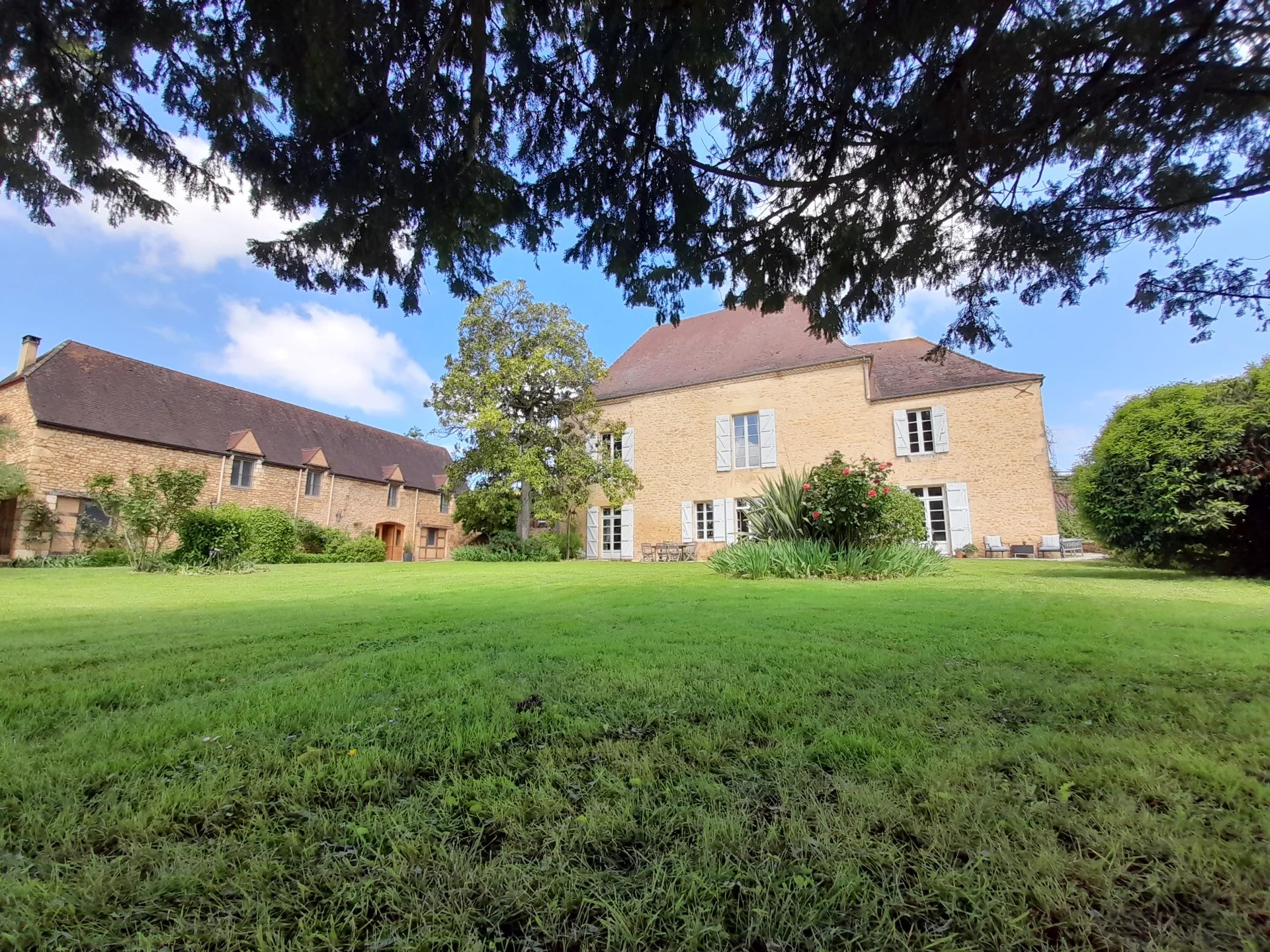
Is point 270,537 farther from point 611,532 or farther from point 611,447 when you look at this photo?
point 611,447

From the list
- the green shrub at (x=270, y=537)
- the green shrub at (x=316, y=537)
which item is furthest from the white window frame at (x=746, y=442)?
the green shrub at (x=316, y=537)

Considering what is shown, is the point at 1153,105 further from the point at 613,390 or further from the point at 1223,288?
the point at 613,390

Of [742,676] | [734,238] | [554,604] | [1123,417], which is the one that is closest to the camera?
[742,676]

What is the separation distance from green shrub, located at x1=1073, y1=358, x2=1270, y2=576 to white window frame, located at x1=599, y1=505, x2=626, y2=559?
533 inches

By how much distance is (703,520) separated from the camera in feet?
61.1

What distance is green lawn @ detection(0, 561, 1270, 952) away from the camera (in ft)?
3.24

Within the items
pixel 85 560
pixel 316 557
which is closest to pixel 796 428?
pixel 316 557

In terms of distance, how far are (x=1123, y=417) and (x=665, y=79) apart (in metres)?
10.3

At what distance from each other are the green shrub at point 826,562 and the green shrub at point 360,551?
15838mm

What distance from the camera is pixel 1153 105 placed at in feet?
8.50

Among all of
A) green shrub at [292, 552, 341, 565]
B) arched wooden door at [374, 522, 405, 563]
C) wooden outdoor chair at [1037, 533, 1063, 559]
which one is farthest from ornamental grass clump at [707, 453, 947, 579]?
arched wooden door at [374, 522, 405, 563]

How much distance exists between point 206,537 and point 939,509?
60.9ft

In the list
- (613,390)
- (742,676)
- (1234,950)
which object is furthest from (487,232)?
(613,390)

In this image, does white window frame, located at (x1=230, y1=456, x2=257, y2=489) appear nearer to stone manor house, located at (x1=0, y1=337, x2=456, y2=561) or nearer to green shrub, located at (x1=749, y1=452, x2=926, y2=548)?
stone manor house, located at (x1=0, y1=337, x2=456, y2=561)
